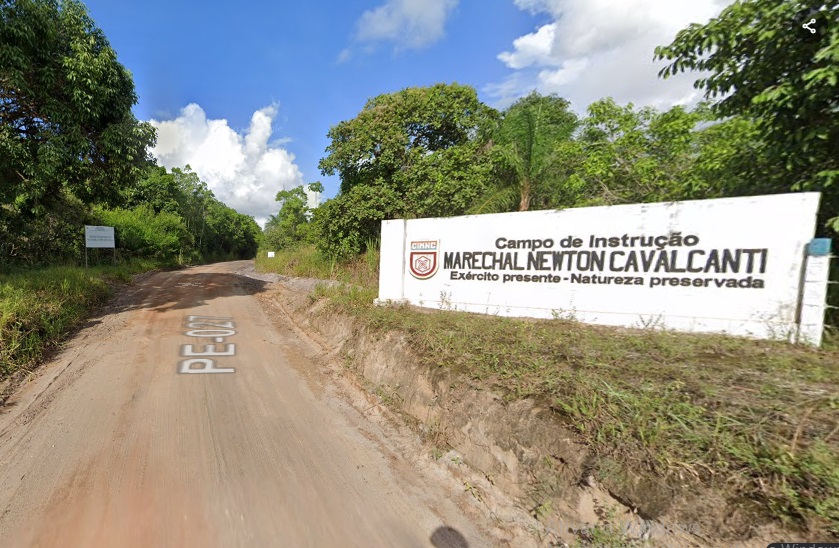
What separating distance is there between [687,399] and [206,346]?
22.4ft

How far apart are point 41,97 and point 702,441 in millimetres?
10947

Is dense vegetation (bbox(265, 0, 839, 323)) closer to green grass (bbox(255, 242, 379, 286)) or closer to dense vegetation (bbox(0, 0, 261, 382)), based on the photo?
green grass (bbox(255, 242, 379, 286))

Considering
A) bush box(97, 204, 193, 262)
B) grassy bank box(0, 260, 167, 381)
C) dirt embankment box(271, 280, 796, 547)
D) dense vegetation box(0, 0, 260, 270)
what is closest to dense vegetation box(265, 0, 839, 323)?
dirt embankment box(271, 280, 796, 547)

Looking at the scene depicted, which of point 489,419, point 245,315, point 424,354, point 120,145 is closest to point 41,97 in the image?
point 120,145

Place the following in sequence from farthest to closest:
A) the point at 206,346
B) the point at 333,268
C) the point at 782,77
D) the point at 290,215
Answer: the point at 290,215 → the point at 333,268 → the point at 206,346 → the point at 782,77

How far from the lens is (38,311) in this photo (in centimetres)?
577

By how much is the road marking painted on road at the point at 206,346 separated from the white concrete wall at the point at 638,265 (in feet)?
12.1

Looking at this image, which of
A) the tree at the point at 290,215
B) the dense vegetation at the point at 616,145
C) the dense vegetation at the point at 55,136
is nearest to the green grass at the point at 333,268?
the dense vegetation at the point at 616,145

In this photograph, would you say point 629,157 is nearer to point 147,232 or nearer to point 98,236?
point 98,236

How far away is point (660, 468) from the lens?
83.9 inches

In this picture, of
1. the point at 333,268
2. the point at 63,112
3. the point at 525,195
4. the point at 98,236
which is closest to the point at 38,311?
the point at 63,112

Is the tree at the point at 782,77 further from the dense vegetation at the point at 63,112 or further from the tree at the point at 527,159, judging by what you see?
the dense vegetation at the point at 63,112

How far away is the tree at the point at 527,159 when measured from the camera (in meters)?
8.73

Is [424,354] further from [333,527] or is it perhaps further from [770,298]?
[770,298]
